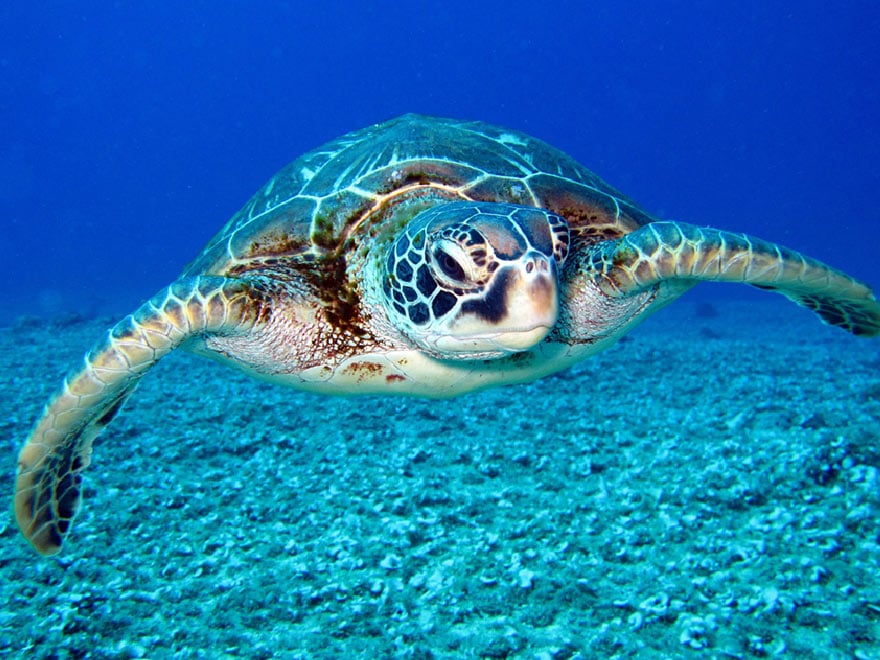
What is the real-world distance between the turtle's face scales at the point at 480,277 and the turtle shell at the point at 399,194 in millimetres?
650

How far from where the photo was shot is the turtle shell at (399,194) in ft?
10.2

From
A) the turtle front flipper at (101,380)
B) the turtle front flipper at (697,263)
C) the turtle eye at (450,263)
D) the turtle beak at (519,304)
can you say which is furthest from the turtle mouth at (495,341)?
the turtle front flipper at (101,380)

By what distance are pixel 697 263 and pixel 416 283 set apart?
147cm

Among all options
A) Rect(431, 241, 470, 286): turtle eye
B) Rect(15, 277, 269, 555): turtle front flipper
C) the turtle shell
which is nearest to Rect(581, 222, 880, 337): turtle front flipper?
the turtle shell

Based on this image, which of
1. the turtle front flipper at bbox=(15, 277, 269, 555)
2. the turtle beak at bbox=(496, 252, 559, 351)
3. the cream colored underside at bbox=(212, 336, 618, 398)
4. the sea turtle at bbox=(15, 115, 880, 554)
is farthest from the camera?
the cream colored underside at bbox=(212, 336, 618, 398)

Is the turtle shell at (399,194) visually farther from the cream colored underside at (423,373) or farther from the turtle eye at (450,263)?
the turtle eye at (450,263)

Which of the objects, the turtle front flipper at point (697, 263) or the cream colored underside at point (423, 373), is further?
the cream colored underside at point (423, 373)

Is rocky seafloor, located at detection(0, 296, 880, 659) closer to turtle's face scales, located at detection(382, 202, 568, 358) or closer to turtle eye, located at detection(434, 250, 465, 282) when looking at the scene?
turtle's face scales, located at detection(382, 202, 568, 358)

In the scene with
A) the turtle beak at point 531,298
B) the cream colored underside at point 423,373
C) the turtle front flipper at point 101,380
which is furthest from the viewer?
the cream colored underside at point 423,373

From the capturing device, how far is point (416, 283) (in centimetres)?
233

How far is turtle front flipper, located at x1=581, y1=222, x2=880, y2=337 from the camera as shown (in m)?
2.64

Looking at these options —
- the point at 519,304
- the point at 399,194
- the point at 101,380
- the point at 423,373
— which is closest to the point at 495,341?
the point at 519,304

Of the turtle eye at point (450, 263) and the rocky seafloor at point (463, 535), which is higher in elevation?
the turtle eye at point (450, 263)

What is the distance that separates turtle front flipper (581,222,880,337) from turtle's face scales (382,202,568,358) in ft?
1.67
